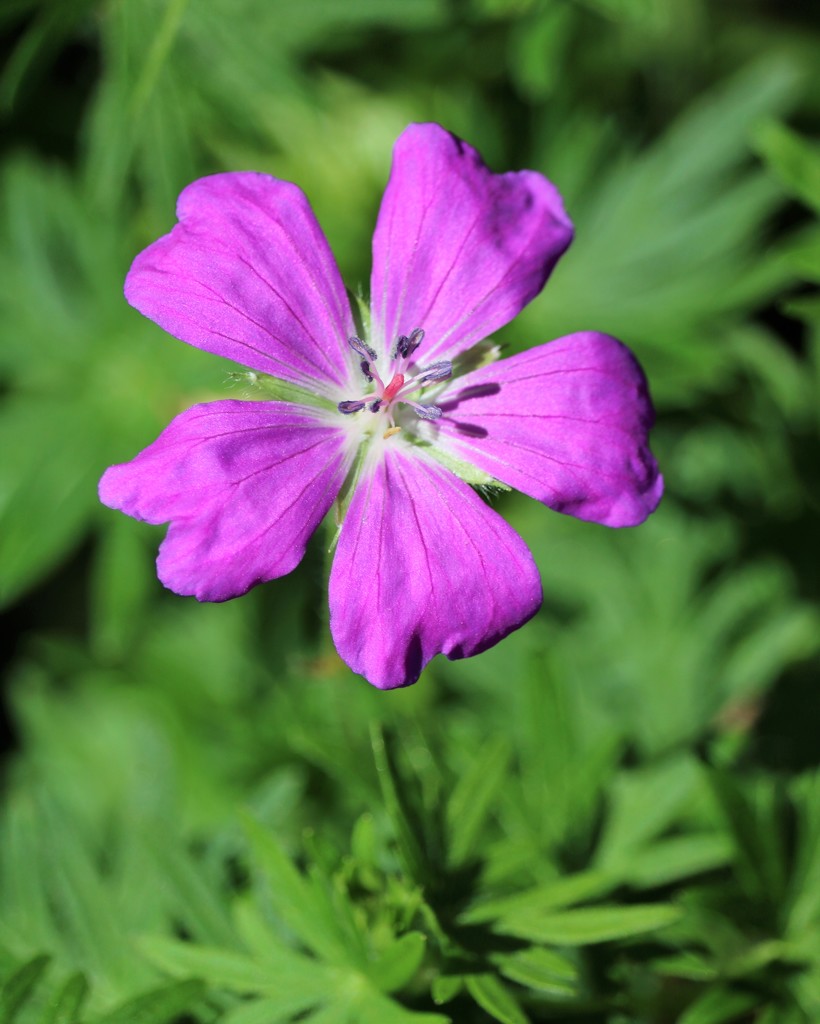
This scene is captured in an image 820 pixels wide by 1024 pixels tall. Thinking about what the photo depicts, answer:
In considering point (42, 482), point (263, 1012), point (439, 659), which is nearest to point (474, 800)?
point (263, 1012)

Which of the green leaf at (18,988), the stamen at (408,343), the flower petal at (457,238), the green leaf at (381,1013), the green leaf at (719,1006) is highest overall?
the flower petal at (457,238)

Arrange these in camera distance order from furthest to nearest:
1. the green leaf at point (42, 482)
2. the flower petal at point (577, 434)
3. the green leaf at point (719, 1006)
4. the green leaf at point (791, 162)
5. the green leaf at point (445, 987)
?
the green leaf at point (42, 482) → the green leaf at point (791, 162) → the green leaf at point (719, 1006) → the flower petal at point (577, 434) → the green leaf at point (445, 987)

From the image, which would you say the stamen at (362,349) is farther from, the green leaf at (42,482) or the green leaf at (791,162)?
the green leaf at (42,482)

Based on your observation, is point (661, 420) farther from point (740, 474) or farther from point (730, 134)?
point (730, 134)

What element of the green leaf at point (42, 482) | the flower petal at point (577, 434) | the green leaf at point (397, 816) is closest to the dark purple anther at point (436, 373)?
the flower petal at point (577, 434)

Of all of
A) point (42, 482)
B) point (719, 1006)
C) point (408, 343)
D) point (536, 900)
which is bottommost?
point (719, 1006)

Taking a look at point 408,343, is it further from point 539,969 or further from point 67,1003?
point 67,1003
